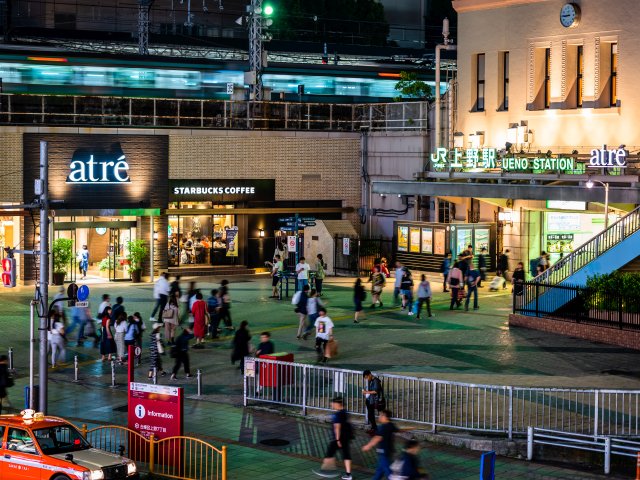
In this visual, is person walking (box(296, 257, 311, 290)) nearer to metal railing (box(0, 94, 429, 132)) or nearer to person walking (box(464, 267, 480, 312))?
person walking (box(464, 267, 480, 312))

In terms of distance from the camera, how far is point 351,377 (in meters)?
23.1

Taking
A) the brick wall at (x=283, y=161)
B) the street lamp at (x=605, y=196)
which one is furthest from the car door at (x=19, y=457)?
the brick wall at (x=283, y=161)

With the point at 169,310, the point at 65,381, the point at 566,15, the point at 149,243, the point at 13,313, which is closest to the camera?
the point at 65,381

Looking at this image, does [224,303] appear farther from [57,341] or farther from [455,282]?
[455,282]

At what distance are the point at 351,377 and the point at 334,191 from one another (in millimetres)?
27963

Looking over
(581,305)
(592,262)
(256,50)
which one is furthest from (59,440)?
(256,50)

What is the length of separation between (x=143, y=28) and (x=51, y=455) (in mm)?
48337

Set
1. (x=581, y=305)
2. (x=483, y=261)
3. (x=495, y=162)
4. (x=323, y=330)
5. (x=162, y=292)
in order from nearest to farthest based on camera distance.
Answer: (x=323, y=330) < (x=581, y=305) < (x=162, y=292) < (x=495, y=162) < (x=483, y=261)

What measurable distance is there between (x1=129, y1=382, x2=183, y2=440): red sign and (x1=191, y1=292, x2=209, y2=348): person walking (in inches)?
388

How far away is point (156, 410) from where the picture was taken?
19.7 m

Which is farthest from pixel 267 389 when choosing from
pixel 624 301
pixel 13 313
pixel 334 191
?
pixel 334 191

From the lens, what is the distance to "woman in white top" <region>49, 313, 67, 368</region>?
28.6 meters

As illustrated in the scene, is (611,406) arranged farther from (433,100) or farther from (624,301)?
(433,100)

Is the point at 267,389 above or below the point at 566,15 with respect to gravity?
below
